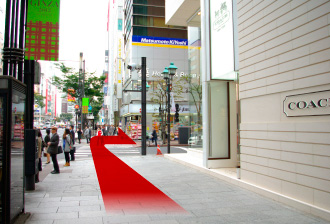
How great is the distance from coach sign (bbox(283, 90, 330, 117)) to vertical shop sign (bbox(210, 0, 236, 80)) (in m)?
2.99

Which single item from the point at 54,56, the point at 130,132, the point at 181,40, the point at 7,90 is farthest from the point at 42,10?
the point at 181,40

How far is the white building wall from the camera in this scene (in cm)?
520

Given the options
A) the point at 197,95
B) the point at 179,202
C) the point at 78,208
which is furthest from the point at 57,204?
the point at 197,95

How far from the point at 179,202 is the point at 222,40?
5.79m

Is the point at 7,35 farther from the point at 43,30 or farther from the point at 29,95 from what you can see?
the point at 29,95

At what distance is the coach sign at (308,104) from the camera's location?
5133 millimetres

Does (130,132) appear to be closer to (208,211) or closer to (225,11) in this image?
(225,11)

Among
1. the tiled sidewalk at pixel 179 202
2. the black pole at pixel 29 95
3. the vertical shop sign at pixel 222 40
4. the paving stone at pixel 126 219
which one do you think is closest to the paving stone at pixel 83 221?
the tiled sidewalk at pixel 179 202

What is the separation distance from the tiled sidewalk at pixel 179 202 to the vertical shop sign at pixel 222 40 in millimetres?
3646

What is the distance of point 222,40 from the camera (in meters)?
9.44
